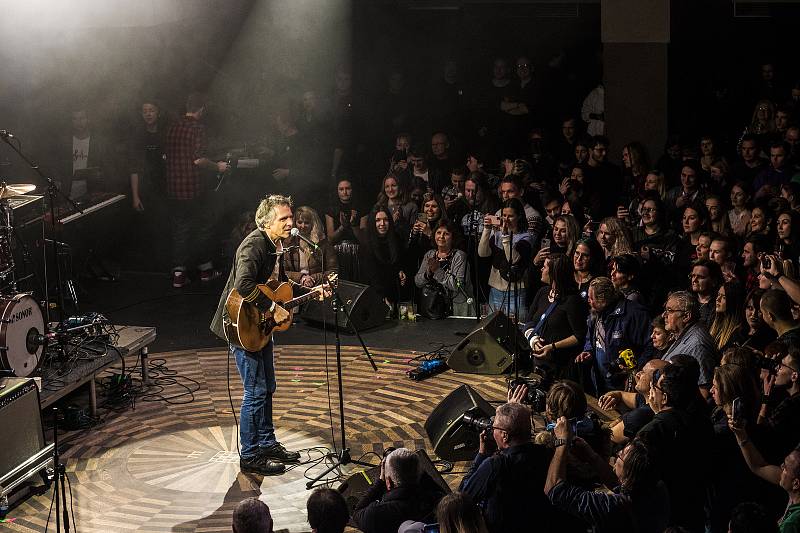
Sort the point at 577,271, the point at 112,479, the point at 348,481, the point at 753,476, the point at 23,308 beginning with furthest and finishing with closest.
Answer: the point at 577,271 < the point at 23,308 < the point at 112,479 < the point at 348,481 < the point at 753,476

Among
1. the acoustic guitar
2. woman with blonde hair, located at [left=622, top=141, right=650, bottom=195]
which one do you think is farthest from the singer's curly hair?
woman with blonde hair, located at [left=622, top=141, right=650, bottom=195]

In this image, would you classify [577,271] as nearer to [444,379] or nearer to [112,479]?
[444,379]


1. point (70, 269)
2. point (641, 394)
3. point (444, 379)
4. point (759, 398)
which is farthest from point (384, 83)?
point (759, 398)

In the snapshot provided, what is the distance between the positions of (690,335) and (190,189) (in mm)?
7093

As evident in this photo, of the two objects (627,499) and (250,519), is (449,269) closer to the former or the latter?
(627,499)

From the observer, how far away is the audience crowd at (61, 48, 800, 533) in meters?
4.87

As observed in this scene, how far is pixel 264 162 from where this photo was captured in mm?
12484

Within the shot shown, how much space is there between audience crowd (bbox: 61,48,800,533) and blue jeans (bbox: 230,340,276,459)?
1.30 meters

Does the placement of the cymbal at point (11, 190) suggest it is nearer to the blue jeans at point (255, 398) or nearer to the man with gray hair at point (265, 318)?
the man with gray hair at point (265, 318)

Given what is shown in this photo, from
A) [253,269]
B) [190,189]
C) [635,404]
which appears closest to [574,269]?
[635,404]

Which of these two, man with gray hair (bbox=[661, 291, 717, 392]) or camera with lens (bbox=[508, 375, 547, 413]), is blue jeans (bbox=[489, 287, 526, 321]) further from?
man with gray hair (bbox=[661, 291, 717, 392])

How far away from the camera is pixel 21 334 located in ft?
24.6

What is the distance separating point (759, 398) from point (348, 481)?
7.87ft

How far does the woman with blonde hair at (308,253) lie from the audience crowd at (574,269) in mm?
21
